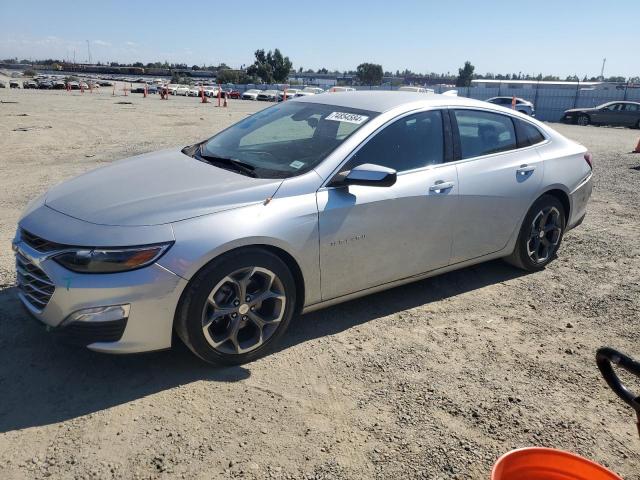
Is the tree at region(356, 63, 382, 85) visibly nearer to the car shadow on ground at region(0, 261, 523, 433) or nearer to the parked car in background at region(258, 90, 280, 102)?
the parked car in background at region(258, 90, 280, 102)

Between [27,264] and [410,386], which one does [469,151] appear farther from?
[27,264]

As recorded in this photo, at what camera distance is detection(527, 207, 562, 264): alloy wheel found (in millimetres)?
4898

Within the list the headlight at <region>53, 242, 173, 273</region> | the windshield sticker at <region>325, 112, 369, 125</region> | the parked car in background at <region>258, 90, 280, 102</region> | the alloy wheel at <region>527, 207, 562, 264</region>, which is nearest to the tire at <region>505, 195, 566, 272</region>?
the alloy wheel at <region>527, 207, 562, 264</region>

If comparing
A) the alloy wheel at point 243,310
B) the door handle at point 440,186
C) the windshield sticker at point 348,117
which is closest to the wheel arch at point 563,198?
the door handle at point 440,186

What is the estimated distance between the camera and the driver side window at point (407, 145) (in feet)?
12.4

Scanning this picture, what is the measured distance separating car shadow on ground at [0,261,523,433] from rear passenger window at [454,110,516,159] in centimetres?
156

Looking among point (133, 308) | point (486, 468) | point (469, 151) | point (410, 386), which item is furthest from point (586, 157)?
point (133, 308)

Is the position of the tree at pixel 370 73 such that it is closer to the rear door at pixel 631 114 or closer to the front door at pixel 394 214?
the rear door at pixel 631 114

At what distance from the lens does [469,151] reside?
4348mm

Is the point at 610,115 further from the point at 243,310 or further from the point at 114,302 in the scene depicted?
the point at 114,302

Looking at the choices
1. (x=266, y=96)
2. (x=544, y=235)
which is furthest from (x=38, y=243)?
(x=266, y=96)

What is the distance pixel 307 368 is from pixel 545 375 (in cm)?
151

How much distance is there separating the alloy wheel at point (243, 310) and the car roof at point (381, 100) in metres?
1.63

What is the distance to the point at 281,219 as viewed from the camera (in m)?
3.26
